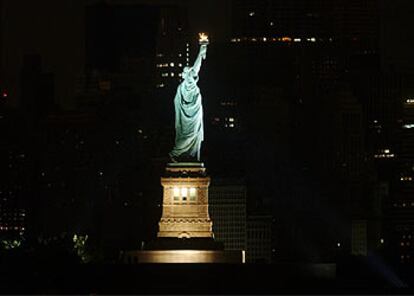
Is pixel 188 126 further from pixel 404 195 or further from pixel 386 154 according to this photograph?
pixel 386 154

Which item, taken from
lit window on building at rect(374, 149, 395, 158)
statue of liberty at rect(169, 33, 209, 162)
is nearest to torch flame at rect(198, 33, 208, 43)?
statue of liberty at rect(169, 33, 209, 162)

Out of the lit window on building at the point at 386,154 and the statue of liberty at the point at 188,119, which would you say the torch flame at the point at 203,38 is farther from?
the lit window on building at the point at 386,154

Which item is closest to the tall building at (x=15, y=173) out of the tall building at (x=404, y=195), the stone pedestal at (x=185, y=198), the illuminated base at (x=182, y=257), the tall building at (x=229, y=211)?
the tall building at (x=229, y=211)

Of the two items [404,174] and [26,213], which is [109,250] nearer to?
[26,213]

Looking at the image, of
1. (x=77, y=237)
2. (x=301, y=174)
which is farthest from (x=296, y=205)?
(x=77, y=237)

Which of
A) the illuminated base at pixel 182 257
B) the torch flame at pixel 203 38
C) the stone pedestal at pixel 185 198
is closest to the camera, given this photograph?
the illuminated base at pixel 182 257
